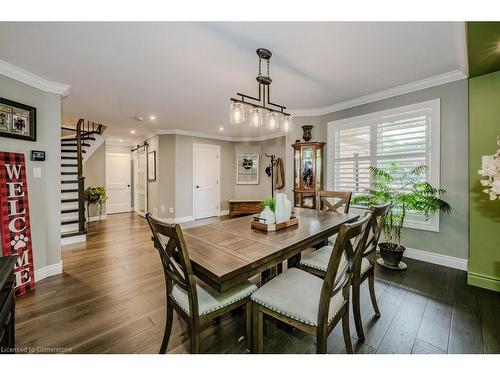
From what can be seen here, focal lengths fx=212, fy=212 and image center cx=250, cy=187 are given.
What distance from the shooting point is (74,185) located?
4465 mm

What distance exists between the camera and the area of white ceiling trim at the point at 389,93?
2570 mm

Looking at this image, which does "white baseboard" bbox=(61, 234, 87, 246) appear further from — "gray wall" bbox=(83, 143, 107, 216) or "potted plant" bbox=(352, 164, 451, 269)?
"potted plant" bbox=(352, 164, 451, 269)

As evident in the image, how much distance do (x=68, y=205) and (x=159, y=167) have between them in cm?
197

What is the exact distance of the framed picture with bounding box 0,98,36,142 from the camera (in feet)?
6.98

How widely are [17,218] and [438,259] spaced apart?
16.1ft

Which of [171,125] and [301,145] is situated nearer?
[301,145]

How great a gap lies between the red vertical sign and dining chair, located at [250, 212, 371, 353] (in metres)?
2.47

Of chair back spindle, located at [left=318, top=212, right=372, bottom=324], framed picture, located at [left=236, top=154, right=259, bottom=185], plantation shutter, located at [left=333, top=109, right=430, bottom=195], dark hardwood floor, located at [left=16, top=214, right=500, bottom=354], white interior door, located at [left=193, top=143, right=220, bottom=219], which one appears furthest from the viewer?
framed picture, located at [left=236, top=154, right=259, bottom=185]

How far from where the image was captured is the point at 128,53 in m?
Answer: 2.06

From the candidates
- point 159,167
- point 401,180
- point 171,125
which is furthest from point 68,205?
point 401,180

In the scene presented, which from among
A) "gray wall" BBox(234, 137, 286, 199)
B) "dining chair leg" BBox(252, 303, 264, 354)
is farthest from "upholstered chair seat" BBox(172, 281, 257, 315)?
"gray wall" BBox(234, 137, 286, 199)
